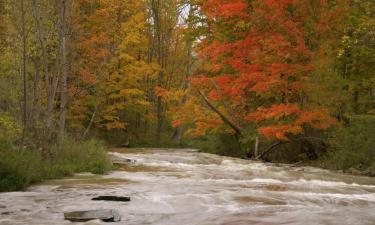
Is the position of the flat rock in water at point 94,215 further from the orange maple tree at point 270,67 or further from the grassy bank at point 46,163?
the orange maple tree at point 270,67

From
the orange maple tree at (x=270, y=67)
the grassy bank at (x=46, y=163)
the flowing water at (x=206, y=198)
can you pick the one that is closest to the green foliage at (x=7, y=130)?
the grassy bank at (x=46, y=163)

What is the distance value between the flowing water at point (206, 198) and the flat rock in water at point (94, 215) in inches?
6.2

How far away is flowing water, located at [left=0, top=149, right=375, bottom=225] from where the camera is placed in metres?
8.54

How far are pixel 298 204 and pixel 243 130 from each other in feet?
38.7

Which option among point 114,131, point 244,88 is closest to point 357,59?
point 244,88

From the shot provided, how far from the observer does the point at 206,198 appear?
1040cm

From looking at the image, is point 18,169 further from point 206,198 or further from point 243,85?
point 243,85

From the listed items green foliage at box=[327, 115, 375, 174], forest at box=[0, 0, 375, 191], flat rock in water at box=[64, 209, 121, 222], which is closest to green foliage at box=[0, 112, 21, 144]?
forest at box=[0, 0, 375, 191]

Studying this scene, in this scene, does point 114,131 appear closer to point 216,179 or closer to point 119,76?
point 119,76

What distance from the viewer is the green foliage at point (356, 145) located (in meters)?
16.6

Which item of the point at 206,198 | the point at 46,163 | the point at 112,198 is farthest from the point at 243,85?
the point at 112,198

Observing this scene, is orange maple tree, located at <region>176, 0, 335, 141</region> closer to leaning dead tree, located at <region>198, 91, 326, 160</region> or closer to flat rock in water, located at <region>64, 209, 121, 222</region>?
leaning dead tree, located at <region>198, 91, 326, 160</region>

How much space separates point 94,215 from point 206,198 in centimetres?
280

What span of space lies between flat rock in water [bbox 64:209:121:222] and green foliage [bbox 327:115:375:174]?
10153 mm
